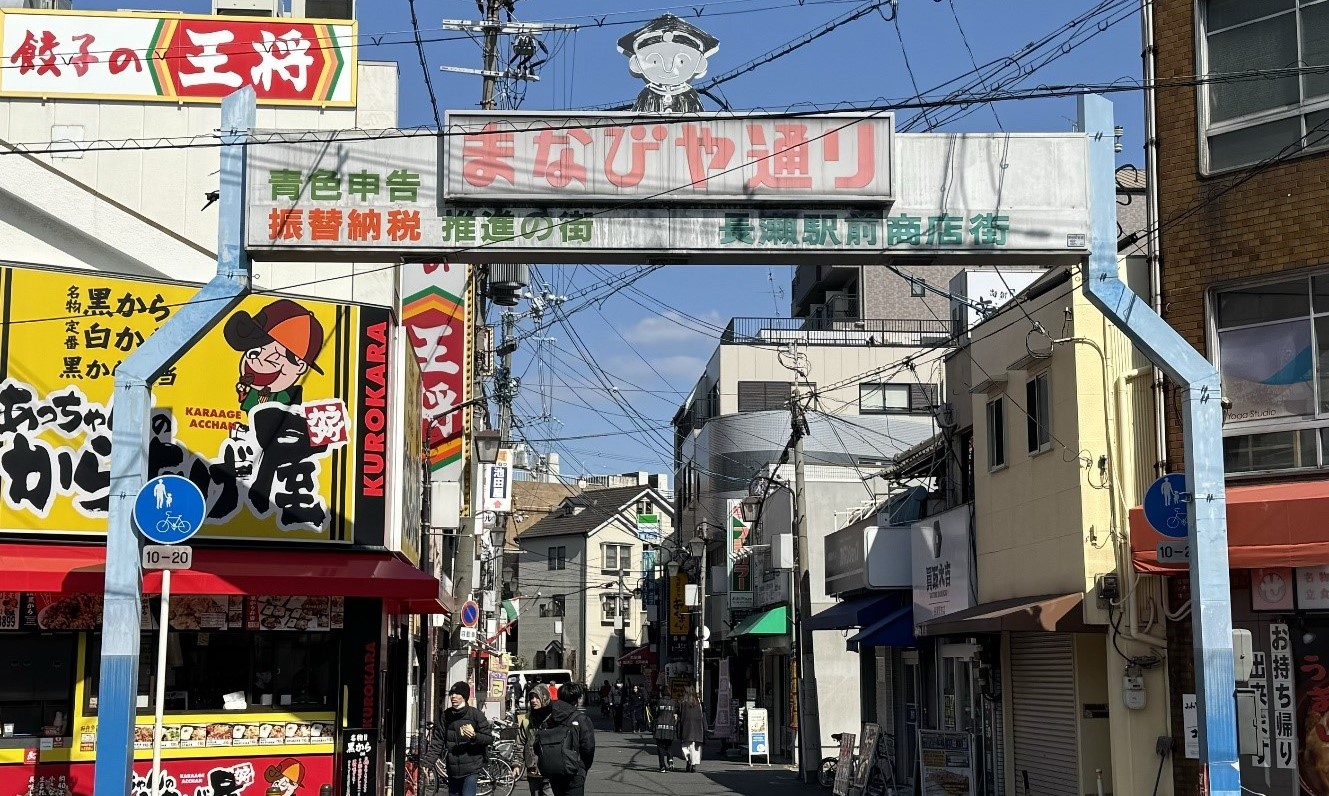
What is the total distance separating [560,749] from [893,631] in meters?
11.0

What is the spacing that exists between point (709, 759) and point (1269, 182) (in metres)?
26.8

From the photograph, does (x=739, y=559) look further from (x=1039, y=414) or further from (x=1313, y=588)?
(x=1313, y=588)

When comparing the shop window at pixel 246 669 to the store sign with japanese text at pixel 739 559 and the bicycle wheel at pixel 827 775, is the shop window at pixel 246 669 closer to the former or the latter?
the bicycle wheel at pixel 827 775

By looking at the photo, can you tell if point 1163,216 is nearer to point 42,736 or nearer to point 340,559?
point 340,559

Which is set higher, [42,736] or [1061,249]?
[1061,249]

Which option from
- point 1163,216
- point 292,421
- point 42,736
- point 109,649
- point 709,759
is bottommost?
point 709,759

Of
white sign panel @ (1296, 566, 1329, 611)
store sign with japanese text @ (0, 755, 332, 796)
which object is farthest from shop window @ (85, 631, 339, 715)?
white sign panel @ (1296, 566, 1329, 611)

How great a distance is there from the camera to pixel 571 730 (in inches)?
594

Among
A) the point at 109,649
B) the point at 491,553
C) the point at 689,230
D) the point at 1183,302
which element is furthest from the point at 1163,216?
the point at 491,553

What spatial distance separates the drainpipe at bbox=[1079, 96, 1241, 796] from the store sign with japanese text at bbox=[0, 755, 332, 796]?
9.70 m

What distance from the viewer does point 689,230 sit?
13.2 meters

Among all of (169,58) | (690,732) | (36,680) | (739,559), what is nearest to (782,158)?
(36,680)

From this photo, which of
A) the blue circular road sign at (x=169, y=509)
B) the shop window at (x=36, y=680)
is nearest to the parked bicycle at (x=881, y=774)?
the shop window at (x=36, y=680)

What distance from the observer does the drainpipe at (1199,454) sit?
12.4 m
